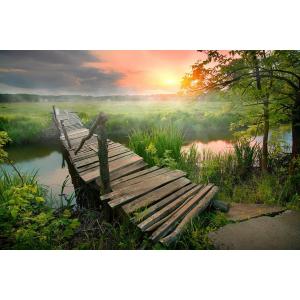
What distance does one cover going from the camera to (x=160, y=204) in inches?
102

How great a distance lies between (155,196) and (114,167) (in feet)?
3.25

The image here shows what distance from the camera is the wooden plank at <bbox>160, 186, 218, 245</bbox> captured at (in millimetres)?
2184

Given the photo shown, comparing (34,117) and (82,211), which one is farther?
(34,117)

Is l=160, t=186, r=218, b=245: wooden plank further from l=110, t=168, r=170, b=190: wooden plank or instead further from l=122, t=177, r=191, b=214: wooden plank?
l=110, t=168, r=170, b=190: wooden plank

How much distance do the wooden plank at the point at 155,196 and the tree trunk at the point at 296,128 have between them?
1.62 meters

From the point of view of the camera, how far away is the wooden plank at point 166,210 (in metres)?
2.31

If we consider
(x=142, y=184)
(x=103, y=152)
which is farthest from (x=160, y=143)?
(x=103, y=152)

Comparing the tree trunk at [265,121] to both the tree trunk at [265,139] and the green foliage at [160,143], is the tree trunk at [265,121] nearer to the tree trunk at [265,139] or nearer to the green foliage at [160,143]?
the tree trunk at [265,139]

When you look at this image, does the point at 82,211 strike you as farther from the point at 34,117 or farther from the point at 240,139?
the point at 240,139

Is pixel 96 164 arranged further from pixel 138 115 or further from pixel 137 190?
pixel 137 190

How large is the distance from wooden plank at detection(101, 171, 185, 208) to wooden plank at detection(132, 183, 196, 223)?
0.24 meters
